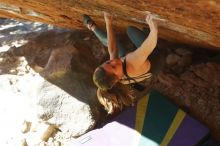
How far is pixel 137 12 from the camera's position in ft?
13.4

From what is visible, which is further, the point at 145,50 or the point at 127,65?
the point at 127,65

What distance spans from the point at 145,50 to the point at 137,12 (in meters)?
0.55

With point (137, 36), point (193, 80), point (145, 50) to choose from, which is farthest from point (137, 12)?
point (193, 80)

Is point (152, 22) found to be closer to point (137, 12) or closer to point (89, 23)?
point (137, 12)

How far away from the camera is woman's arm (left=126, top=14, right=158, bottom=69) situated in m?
3.61

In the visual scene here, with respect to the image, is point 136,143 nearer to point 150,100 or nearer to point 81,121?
point 150,100

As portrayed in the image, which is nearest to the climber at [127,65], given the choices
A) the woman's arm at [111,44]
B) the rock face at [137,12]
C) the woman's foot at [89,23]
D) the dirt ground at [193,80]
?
the woman's arm at [111,44]

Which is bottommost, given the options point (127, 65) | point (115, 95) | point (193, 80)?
point (193, 80)

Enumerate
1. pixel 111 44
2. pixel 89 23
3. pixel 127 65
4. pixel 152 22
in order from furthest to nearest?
pixel 89 23
pixel 111 44
pixel 127 65
pixel 152 22

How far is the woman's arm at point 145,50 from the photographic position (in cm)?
361

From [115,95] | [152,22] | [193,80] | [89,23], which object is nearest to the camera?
[152,22]

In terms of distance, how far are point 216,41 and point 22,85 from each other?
3723mm

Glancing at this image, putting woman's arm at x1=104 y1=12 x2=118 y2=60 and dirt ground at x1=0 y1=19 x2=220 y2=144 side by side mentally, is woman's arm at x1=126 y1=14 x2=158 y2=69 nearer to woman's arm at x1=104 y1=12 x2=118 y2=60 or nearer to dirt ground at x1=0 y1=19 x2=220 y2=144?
woman's arm at x1=104 y1=12 x2=118 y2=60

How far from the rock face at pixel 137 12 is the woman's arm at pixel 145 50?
154 mm
